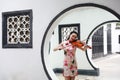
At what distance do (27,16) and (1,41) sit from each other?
0.95 m

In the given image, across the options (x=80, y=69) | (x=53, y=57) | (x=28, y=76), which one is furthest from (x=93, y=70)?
(x=28, y=76)

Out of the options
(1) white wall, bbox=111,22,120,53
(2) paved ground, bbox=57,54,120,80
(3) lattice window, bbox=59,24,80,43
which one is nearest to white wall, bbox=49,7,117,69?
(3) lattice window, bbox=59,24,80,43

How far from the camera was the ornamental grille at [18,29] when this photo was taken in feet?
18.8

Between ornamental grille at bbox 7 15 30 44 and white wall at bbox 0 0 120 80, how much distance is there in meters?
0.21

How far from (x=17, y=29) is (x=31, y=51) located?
2.32ft

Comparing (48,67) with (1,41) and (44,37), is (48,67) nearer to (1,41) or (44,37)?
(44,37)

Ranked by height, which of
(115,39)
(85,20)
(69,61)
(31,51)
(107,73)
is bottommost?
(107,73)

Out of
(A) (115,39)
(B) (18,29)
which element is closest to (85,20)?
(B) (18,29)

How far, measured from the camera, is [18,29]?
5.84m

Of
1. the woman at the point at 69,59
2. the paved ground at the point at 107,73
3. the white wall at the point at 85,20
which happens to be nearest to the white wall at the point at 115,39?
the paved ground at the point at 107,73

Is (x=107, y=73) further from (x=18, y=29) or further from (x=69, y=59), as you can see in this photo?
(x=18, y=29)

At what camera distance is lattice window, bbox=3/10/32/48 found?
5679 mm

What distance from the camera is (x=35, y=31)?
18.2ft

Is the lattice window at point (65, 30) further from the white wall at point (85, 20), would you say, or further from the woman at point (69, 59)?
the woman at point (69, 59)
